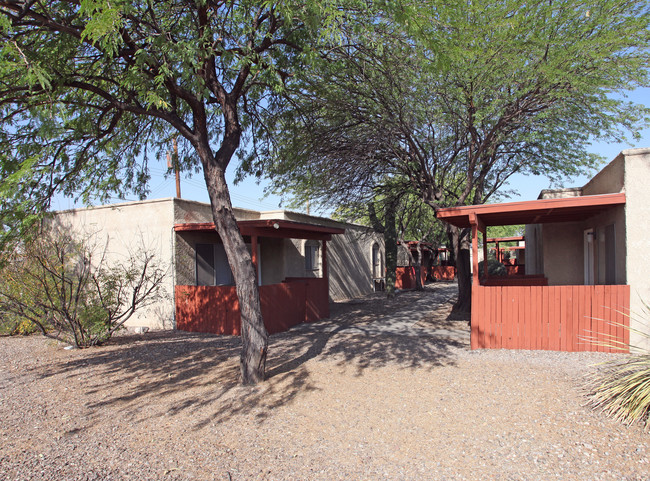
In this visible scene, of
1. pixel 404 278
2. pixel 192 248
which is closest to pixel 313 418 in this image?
pixel 192 248

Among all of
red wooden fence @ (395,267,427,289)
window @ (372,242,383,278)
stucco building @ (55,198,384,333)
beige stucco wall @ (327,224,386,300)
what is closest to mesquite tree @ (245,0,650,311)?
stucco building @ (55,198,384,333)

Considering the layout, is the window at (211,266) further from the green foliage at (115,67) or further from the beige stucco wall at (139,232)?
the green foliage at (115,67)

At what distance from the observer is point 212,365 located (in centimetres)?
791

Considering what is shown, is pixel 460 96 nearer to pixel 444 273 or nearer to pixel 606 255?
pixel 606 255

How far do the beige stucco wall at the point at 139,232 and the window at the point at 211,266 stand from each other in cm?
88

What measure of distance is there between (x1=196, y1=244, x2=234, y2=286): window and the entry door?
9.55m

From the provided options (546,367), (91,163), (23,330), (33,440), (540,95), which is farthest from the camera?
(23,330)

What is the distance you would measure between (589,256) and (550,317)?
415 cm

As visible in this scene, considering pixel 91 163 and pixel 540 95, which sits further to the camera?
pixel 540 95

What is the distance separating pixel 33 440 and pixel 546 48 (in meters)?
10.7

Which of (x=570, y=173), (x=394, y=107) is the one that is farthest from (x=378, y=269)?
(x=394, y=107)

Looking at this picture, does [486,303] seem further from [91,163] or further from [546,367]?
[91,163]

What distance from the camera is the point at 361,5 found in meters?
7.32

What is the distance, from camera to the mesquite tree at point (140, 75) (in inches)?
244
